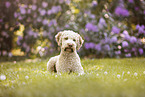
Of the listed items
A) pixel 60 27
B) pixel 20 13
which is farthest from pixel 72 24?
pixel 20 13

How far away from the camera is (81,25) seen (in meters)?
7.41

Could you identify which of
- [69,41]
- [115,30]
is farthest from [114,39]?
[69,41]

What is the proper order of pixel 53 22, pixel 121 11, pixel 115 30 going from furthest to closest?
pixel 53 22, pixel 121 11, pixel 115 30

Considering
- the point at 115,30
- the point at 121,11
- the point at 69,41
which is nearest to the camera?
the point at 69,41

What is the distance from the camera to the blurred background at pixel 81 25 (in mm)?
6754

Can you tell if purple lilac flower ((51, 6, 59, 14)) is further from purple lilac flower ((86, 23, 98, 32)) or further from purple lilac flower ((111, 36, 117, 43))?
purple lilac flower ((111, 36, 117, 43))

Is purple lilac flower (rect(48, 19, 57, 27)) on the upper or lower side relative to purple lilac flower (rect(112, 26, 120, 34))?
upper

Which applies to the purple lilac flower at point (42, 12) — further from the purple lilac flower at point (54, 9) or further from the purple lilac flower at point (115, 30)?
the purple lilac flower at point (115, 30)

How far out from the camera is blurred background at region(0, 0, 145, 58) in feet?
22.2

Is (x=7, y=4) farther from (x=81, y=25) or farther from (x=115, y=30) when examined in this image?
(x=115, y=30)

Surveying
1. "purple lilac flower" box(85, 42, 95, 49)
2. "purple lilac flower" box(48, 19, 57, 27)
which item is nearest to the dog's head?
"purple lilac flower" box(85, 42, 95, 49)

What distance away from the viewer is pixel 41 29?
786 centimetres

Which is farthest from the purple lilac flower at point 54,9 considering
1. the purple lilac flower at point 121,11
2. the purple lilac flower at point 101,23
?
the purple lilac flower at point 121,11

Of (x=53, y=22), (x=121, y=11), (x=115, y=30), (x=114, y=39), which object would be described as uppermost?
(x=121, y=11)
